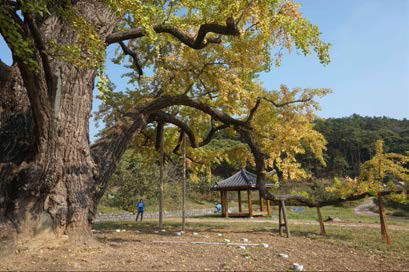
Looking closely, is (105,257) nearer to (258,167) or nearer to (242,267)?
(242,267)

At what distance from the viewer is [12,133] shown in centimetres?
→ 481

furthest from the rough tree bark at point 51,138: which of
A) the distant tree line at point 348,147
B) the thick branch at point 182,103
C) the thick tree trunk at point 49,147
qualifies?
the distant tree line at point 348,147

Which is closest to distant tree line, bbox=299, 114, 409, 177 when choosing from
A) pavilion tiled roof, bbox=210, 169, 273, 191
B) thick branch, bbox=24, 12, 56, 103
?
pavilion tiled roof, bbox=210, 169, 273, 191

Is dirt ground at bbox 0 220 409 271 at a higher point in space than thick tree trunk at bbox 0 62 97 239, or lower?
lower

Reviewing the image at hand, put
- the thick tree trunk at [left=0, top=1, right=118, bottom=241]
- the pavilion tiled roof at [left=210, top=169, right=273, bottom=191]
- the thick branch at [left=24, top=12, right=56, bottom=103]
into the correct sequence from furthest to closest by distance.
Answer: the pavilion tiled roof at [left=210, top=169, right=273, bottom=191] → the thick tree trunk at [left=0, top=1, right=118, bottom=241] → the thick branch at [left=24, top=12, right=56, bottom=103]

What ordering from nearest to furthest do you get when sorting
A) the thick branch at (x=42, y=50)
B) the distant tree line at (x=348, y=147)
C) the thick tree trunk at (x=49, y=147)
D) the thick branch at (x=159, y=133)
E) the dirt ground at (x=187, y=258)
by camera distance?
the thick branch at (x=42, y=50)
the dirt ground at (x=187, y=258)
the thick tree trunk at (x=49, y=147)
the thick branch at (x=159, y=133)
the distant tree line at (x=348, y=147)

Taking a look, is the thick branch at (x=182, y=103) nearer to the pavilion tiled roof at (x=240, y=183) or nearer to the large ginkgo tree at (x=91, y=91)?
the large ginkgo tree at (x=91, y=91)

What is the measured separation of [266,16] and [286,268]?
4818 millimetres

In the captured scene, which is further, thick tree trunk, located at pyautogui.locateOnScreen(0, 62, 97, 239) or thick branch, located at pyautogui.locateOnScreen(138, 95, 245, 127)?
thick branch, located at pyautogui.locateOnScreen(138, 95, 245, 127)

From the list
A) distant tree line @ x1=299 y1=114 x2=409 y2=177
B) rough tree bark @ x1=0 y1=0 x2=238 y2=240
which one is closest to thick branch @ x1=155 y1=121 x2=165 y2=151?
rough tree bark @ x1=0 y1=0 x2=238 y2=240

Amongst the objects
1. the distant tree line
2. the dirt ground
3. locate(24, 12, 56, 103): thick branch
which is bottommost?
the dirt ground

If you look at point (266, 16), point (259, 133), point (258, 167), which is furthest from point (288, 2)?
point (258, 167)

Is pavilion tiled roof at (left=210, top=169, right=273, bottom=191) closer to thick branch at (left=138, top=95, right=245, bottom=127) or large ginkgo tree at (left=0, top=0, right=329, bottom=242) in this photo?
large ginkgo tree at (left=0, top=0, right=329, bottom=242)

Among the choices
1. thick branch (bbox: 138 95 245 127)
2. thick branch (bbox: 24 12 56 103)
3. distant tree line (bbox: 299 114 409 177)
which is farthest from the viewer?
distant tree line (bbox: 299 114 409 177)
